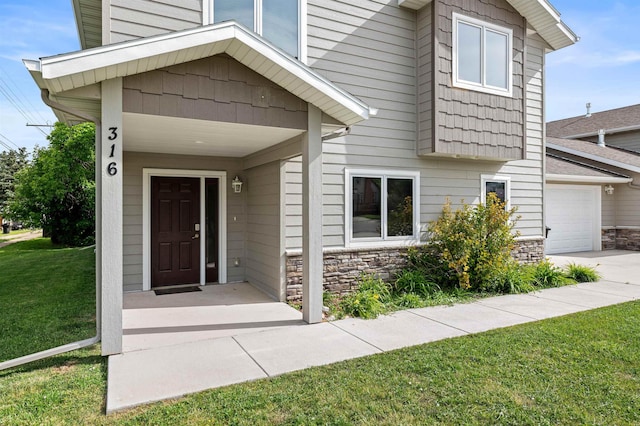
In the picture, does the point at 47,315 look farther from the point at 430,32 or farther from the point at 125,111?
the point at 430,32

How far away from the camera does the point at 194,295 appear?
7.20 m

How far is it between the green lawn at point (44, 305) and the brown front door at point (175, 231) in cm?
129

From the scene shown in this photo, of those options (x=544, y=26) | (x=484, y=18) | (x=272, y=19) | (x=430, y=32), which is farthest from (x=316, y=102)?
(x=544, y=26)

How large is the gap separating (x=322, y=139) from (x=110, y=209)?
2924mm

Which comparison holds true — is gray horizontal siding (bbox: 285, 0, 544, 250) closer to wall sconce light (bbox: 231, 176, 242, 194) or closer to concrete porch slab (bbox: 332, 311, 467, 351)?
wall sconce light (bbox: 231, 176, 242, 194)

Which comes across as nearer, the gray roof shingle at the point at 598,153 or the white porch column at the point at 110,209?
the white porch column at the point at 110,209

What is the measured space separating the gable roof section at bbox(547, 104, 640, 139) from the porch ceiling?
18978 millimetres

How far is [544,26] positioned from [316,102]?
6.68 metres

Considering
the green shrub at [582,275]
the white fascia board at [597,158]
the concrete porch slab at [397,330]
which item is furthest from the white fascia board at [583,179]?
the concrete porch slab at [397,330]

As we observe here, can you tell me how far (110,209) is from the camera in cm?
431

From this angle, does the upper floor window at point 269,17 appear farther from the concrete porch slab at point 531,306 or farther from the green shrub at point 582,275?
the green shrub at point 582,275

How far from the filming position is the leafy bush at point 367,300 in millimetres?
6113

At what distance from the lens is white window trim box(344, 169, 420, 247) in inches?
289

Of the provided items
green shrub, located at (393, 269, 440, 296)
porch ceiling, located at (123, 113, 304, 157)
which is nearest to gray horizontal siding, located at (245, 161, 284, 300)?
porch ceiling, located at (123, 113, 304, 157)
